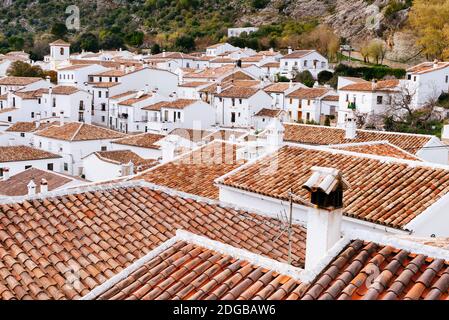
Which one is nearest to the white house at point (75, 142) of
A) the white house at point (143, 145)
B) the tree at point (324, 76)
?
the white house at point (143, 145)

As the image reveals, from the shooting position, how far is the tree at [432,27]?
56753mm

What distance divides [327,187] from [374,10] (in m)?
72.0

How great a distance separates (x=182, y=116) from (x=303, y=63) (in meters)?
20.7

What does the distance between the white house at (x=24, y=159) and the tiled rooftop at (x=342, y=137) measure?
17532mm

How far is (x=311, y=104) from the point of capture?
45812mm

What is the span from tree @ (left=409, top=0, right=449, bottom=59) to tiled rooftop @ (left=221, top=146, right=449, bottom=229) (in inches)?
1834

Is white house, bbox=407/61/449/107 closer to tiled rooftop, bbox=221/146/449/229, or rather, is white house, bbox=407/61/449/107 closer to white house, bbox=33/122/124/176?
white house, bbox=33/122/124/176

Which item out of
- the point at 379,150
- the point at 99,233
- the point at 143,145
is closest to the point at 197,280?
the point at 99,233

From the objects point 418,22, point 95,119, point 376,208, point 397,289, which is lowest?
point 95,119

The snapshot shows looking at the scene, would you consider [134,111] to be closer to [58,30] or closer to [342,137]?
[342,137]

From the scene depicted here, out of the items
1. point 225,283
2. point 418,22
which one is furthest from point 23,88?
point 225,283

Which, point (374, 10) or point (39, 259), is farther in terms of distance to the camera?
point (374, 10)

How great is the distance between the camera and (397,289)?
445cm
